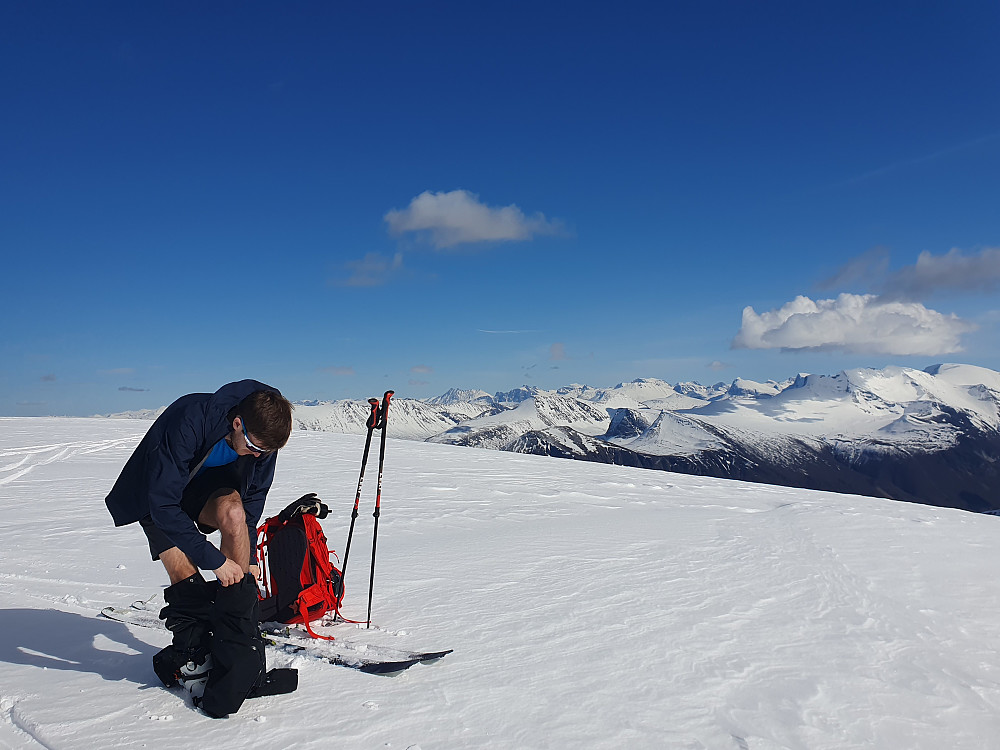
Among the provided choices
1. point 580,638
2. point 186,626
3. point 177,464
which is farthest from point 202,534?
point 580,638

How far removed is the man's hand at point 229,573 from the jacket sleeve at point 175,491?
1.6 inches

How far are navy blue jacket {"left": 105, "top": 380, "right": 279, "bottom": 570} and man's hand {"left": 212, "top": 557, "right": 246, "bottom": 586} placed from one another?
46mm

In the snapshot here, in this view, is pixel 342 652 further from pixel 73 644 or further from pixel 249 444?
pixel 73 644

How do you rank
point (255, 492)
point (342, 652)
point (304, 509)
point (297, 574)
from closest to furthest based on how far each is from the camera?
point (255, 492), point (342, 652), point (297, 574), point (304, 509)

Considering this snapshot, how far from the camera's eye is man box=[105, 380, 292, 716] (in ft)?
11.6

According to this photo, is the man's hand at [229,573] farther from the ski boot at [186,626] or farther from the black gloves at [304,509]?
the black gloves at [304,509]

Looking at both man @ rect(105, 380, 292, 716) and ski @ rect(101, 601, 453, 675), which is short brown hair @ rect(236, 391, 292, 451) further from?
ski @ rect(101, 601, 453, 675)

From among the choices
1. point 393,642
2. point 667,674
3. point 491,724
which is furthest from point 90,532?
point 667,674

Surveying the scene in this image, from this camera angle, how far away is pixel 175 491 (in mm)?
3566

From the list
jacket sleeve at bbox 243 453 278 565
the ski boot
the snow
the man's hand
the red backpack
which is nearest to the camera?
the snow

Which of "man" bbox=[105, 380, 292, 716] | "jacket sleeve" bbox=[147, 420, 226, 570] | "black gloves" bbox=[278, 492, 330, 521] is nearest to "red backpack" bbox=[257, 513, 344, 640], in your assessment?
"black gloves" bbox=[278, 492, 330, 521]

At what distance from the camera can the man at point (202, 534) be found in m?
3.52

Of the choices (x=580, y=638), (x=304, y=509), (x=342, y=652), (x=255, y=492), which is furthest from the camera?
(x=304, y=509)

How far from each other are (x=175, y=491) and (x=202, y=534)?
1.11ft
